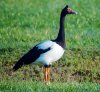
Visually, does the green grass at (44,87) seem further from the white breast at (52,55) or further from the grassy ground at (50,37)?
the white breast at (52,55)

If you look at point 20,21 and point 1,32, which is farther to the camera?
point 20,21

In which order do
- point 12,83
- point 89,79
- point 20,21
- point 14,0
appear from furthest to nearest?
point 14,0 → point 20,21 → point 89,79 → point 12,83

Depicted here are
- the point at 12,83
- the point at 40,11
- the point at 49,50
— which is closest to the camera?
the point at 12,83

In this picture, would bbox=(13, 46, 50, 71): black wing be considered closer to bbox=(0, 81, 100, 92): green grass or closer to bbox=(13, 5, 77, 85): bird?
bbox=(13, 5, 77, 85): bird

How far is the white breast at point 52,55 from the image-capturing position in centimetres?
1262

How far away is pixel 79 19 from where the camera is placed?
1994 cm

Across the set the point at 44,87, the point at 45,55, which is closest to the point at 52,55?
the point at 45,55

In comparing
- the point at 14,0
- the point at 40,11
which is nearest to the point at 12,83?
the point at 40,11

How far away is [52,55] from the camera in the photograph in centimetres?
1266

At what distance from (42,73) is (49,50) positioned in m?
1.26

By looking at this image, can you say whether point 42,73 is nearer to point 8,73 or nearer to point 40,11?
point 8,73

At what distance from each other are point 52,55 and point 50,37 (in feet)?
13.0

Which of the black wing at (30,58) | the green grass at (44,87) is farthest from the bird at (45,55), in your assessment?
the green grass at (44,87)

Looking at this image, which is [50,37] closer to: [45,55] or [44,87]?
[45,55]
